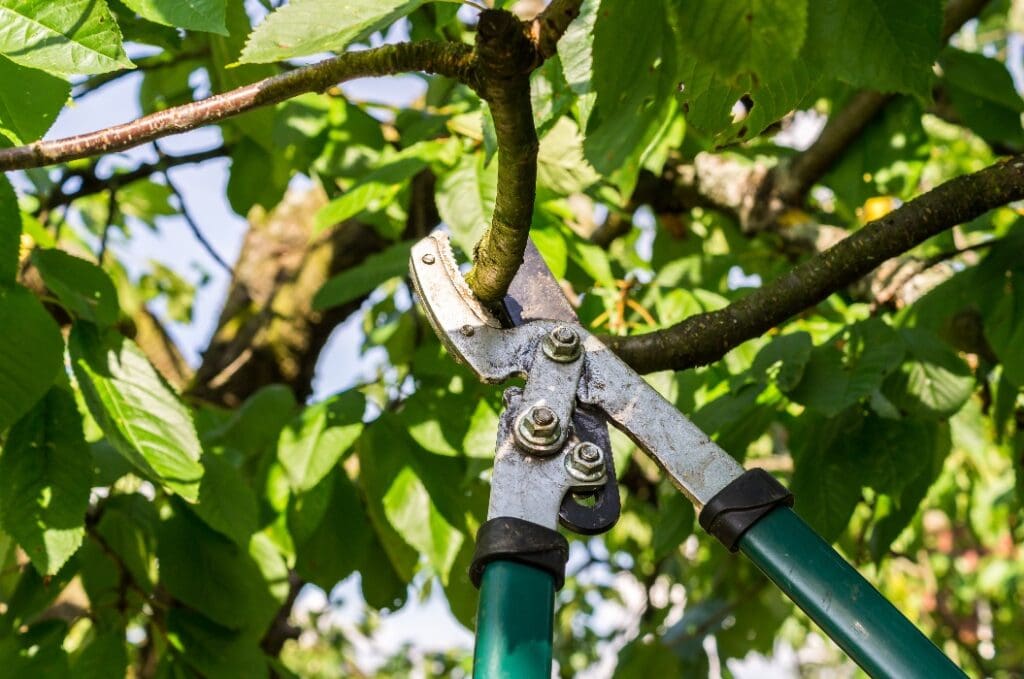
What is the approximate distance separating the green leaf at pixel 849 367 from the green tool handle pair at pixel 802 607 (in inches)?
25.2

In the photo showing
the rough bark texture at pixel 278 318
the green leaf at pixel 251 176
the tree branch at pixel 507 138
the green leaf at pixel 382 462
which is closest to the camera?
the tree branch at pixel 507 138

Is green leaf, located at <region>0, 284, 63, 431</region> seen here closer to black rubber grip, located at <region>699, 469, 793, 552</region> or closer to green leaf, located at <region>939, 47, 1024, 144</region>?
black rubber grip, located at <region>699, 469, 793, 552</region>

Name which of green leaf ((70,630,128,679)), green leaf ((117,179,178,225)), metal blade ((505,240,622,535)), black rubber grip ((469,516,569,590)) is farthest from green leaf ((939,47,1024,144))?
green leaf ((117,179,178,225))

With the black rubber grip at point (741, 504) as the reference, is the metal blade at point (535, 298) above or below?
above

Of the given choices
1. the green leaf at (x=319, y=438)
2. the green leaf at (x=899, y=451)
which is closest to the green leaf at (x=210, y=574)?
the green leaf at (x=319, y=438)

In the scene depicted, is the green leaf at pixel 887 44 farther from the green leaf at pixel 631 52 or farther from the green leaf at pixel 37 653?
the green leaf at pixel 37 653

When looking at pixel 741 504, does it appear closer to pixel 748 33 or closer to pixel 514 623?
pixel 514 623

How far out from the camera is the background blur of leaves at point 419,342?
4.08 ft

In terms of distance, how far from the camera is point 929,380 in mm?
2016

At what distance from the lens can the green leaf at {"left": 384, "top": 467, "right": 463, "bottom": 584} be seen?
2242 mm

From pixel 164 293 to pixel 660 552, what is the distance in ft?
11.2

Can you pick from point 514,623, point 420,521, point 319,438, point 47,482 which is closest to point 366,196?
point 319,438

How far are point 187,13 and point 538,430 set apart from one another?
0.56m

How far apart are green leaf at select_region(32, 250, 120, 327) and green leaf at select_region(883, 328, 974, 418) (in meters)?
1.29
